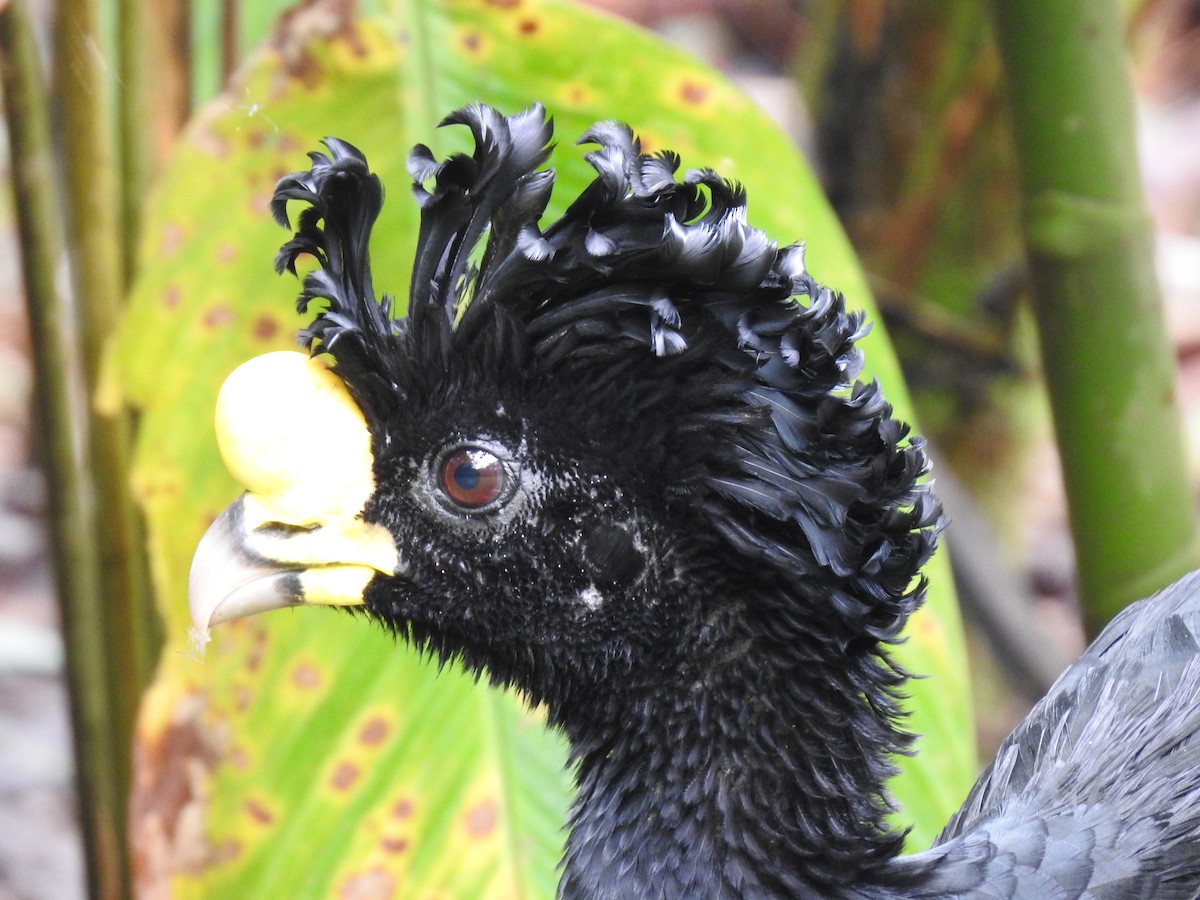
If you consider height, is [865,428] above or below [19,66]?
below

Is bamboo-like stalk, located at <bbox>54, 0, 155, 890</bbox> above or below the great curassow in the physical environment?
above

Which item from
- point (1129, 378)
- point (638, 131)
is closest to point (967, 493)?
point (1129, 378)

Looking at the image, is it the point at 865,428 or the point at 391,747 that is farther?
the point at 391,747

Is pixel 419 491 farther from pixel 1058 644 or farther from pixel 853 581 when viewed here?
pixel 1058 644

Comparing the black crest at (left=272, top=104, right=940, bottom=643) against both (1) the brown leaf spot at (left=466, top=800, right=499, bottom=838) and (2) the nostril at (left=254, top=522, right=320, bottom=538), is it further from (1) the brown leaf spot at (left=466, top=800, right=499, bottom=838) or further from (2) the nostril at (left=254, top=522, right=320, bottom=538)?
(1) the brown leaf spot at (left=466, top=800, right=499, bottom=838)

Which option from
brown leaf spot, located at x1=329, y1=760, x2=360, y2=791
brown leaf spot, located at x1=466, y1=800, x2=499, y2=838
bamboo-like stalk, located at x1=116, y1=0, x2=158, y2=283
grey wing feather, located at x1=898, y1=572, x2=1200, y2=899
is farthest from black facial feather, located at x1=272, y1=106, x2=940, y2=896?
bamboo-like stalk, located at x1=116, y1=0, x2=158, y2=283

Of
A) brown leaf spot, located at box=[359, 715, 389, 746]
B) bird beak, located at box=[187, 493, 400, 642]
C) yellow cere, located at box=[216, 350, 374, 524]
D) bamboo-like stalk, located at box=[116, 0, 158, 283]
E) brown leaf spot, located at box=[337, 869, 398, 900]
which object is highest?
bamboo-like stalk, located at box=[116, 0, 158, 283]

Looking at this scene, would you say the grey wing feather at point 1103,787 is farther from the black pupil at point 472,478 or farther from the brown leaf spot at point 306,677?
the brown leaf spot at point 306,677
